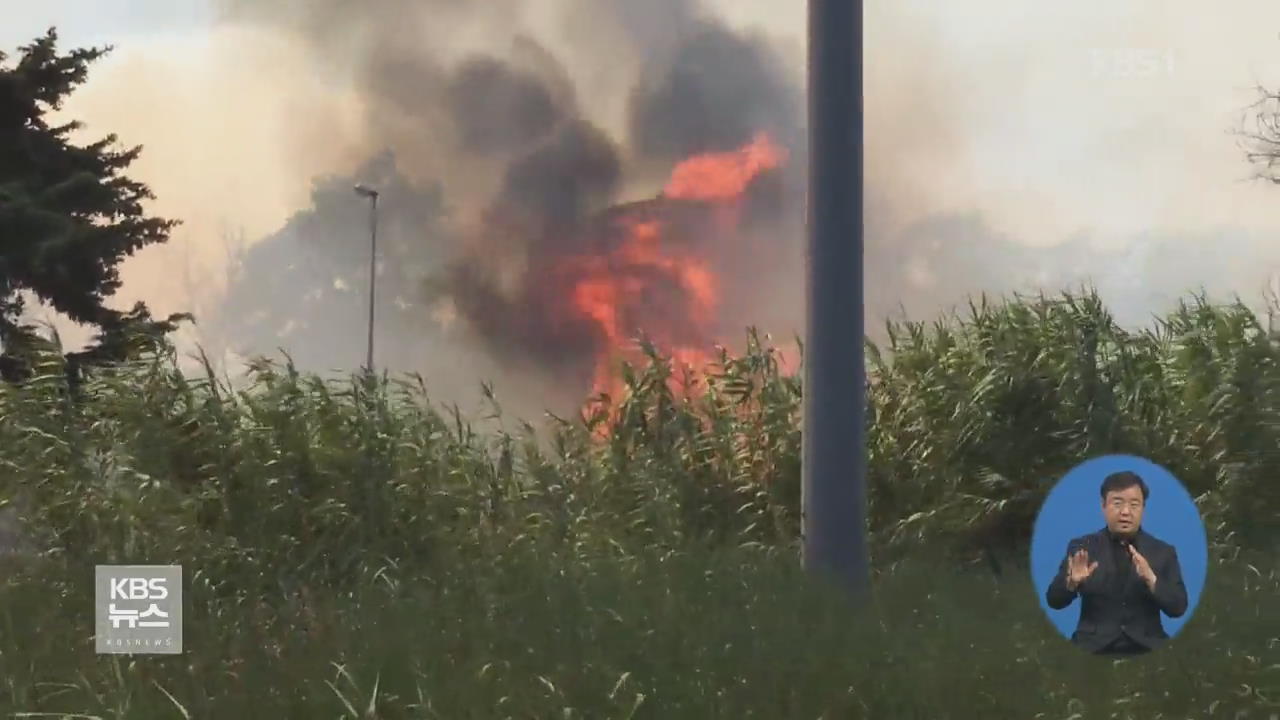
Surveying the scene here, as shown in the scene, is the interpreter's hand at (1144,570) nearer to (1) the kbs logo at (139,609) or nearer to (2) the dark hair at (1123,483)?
(2) the dark hair at (1123,483)

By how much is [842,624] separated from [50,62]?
1817cm

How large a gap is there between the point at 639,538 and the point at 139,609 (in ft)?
11.3

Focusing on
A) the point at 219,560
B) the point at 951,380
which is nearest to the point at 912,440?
the point at 951,380

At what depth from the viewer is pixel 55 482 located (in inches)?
319

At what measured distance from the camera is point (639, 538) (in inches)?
310

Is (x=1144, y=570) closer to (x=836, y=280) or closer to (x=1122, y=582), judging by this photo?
(x=1122, y=582)

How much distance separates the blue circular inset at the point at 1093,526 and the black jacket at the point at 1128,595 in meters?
0.04

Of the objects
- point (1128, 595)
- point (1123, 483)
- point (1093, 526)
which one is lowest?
point (1128, 595)

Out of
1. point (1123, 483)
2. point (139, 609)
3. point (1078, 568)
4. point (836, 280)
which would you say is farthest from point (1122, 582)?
Result: point (139, 609)

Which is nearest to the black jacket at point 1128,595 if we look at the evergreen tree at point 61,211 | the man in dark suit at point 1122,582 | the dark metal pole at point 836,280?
the man in dark suit at point 1122,582

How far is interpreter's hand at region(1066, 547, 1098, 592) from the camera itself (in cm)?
488

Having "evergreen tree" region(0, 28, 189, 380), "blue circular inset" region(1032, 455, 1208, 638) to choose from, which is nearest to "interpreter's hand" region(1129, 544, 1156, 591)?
"blue circular inset" region(1032, 455, 1208, 638)

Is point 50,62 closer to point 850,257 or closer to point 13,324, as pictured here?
point 13,324

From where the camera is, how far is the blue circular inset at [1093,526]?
4.90 metres
